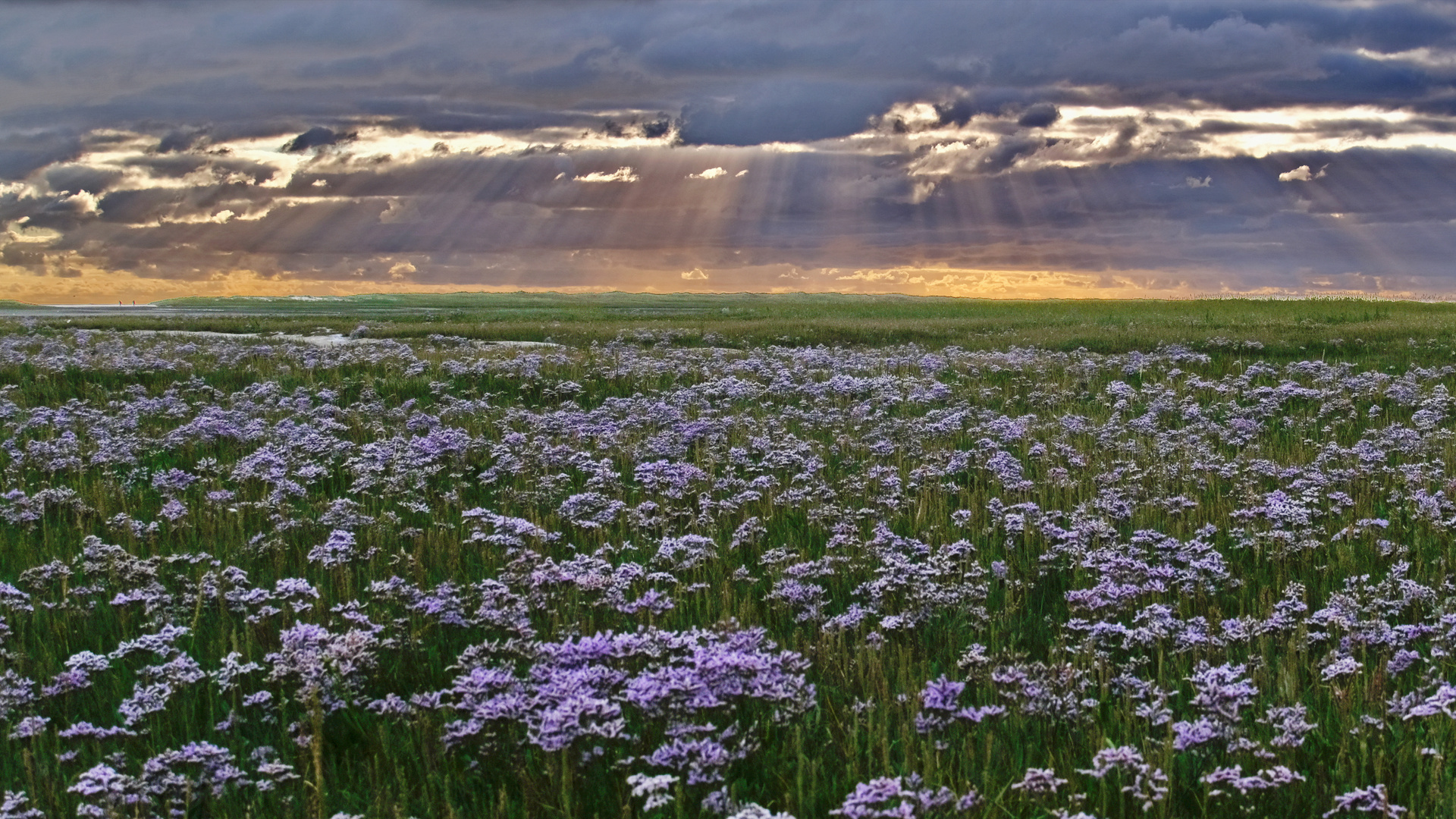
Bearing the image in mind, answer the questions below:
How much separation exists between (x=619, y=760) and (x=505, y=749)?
2.52ft

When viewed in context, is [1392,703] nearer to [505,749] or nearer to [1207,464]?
[505,749]

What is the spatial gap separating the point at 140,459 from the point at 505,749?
10.5m

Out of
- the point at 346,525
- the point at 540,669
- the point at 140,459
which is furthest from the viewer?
the point at 140,459

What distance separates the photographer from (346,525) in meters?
8.80

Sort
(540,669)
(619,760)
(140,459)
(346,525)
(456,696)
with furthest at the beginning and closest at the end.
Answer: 1. (140,459)
2. (346,525)
3. (456,696)
4. (540,669)
5. (619,760)

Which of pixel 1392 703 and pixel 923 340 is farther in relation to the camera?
pixel 923 340

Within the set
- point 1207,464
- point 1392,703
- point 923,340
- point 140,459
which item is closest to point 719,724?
point 1392,703

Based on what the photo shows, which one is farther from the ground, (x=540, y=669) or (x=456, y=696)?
(x=540, y=669)

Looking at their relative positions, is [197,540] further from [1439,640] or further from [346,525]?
[1439,640]

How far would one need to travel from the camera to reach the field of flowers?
4473mm

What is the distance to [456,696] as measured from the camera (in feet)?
18.7

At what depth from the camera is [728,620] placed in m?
5.43

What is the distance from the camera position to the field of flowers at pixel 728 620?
176 inches

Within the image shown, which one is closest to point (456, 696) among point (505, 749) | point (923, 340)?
point (505, 749)
